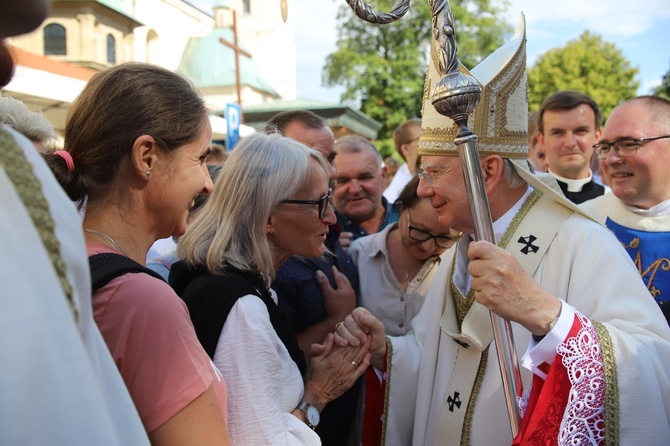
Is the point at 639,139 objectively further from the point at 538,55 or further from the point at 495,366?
the point at 538,55

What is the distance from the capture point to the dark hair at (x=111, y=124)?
1695 millimetres

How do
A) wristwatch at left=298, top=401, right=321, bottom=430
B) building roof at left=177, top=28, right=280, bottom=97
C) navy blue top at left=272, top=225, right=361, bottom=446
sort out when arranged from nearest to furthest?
wristwatch at left=298, top=401, right=321, bottom=430, navy blue top at left=272, top=225, right=361, bottom=446, building roof at left=177, top=28, right=280, bottom=97

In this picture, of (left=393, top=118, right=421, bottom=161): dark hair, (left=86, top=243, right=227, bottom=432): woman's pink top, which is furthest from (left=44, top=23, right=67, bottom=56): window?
(left=86, top=243, right=227, bottom=432): woman's pink top

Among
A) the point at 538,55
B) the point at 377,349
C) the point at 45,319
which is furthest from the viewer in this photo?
the point at 538,55

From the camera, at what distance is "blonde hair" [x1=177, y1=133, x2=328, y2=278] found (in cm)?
232

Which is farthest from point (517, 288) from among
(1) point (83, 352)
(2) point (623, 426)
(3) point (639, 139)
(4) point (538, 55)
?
(4) point (538, 55)

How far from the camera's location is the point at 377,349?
9.47 ft

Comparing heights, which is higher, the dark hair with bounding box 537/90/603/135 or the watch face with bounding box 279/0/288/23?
the watch face with bounding box 279/0/288/23

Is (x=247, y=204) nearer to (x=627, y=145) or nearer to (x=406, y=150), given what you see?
(x=627, y=145)

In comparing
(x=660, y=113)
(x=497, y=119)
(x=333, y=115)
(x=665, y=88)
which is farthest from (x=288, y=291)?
(x=665, y=88)

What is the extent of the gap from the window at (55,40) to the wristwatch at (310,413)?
96.5 ft

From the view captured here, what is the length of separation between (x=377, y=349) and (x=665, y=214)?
1997 millimetres

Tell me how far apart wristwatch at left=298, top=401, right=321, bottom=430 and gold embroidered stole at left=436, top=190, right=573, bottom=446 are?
1.97 ft

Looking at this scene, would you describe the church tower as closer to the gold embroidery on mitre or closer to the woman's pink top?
the gold embroidery on mitre
